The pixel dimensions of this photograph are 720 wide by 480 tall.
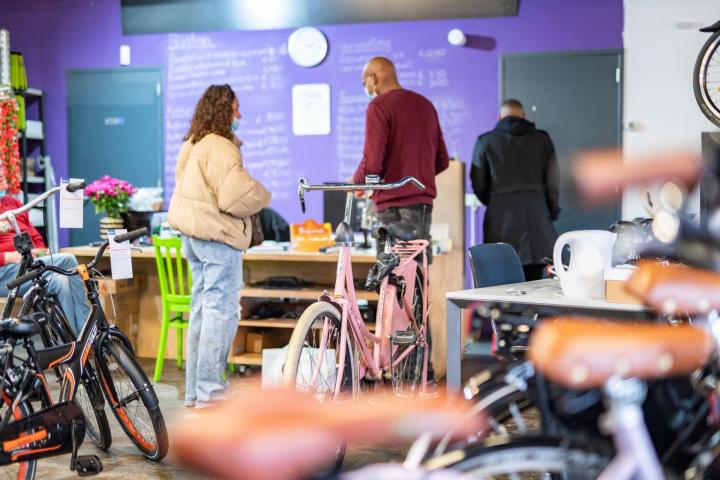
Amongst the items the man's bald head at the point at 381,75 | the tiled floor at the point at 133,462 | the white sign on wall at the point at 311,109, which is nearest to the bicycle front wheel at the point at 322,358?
the tiled floor at the point at 133,462

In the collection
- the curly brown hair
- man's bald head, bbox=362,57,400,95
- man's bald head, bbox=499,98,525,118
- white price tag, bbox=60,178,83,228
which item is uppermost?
man's bald head, bbox=362,57,400,95

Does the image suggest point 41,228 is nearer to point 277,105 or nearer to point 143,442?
point 277,105

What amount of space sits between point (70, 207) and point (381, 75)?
168cm

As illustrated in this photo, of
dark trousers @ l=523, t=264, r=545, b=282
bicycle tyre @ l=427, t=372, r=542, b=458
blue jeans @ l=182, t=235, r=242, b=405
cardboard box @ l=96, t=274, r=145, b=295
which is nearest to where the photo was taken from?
bicycle tyre @ l=427, t=372, r=542, b=458

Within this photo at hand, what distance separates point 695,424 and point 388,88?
124 inches

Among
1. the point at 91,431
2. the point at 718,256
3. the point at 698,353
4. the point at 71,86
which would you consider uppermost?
the point at 71,86

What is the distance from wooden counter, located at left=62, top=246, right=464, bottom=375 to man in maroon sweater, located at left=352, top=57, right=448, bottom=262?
590mm

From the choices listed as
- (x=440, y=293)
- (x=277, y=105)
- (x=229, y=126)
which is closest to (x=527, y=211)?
(x=440, y=293)

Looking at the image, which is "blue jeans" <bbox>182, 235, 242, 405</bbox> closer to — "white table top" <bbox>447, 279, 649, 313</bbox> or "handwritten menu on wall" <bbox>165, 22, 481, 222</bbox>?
"white table top" <bbox>447, 279, 649, 313</bbox>

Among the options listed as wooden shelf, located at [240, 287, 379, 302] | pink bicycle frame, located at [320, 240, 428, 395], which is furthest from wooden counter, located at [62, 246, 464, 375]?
pink bicycle frame, located at [320, 240, 428, 395]

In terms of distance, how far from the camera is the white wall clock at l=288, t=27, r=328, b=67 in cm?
732

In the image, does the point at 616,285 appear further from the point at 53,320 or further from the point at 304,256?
the point at 304,256

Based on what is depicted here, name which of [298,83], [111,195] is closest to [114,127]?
[298,83]

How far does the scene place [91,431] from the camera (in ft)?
11.6
